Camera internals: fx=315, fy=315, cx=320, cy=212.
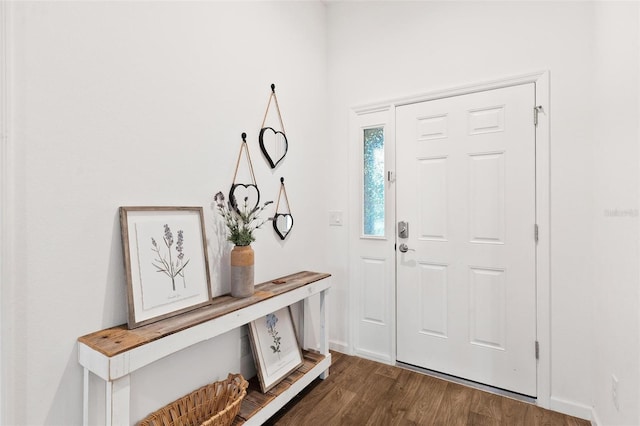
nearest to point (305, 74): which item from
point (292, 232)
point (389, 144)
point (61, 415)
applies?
point (389, 144)

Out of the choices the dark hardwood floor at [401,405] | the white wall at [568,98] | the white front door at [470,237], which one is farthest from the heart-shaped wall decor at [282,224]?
the white wall at [568,98]

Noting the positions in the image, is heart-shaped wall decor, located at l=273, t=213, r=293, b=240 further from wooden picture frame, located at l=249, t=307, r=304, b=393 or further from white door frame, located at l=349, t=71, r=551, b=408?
white door frame, located at l=349, t=71, r=551, b=408

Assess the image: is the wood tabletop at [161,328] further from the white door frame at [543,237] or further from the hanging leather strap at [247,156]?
the white door frame at [543,237]

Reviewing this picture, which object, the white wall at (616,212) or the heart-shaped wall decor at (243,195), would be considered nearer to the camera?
the white wall at (616,212)

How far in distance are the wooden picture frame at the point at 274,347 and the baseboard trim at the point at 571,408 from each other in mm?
1587

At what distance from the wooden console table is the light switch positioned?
2.82 ft

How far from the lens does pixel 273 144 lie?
2201 millimetres

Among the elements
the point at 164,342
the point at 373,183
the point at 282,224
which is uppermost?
the point at 373,183

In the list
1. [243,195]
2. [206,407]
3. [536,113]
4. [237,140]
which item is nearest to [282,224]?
[243,195]

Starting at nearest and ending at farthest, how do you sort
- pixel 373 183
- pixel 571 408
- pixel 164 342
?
pixel 164 342, pixel 571 408, pixel 373 183

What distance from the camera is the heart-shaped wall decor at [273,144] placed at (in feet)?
6.89

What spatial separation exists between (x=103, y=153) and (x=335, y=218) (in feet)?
5.97

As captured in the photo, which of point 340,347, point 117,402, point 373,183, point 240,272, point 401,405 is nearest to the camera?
point 117,402

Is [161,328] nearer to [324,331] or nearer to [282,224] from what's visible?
[282,224]
